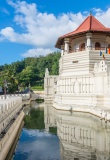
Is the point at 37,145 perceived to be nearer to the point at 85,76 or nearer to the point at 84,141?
the point at 84,141

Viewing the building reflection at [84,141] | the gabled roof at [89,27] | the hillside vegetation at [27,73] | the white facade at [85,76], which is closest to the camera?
the building reflection at [84,141]

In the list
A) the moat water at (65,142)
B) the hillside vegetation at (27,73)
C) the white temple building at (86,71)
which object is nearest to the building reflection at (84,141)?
the moat water at (65,142)

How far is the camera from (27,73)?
75.8 m

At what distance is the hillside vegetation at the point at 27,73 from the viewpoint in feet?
180

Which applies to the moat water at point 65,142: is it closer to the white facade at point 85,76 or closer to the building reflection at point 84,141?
the building reflection at point 84,141

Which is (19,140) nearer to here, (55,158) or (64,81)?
(55,158)

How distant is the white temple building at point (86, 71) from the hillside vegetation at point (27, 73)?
23649 millimetres

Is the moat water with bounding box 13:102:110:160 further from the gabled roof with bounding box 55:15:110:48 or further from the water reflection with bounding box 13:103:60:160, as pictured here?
the gabled roof with bounding box 55:15:110:48

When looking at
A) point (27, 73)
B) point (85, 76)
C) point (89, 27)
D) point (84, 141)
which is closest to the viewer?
point (84, 141)

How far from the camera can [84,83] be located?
2709cm

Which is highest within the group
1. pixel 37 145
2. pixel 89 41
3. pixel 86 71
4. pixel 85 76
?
pixel 89 41

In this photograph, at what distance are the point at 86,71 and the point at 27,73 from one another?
48.9 meters

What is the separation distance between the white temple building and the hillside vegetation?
23.6 m

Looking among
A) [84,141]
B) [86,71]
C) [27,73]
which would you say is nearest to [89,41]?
[86,71]
